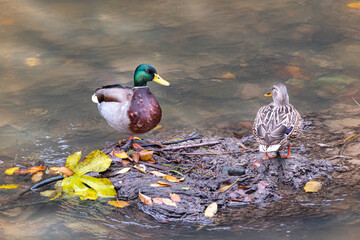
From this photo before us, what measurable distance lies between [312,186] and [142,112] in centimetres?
180

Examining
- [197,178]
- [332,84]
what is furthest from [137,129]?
[332,84]

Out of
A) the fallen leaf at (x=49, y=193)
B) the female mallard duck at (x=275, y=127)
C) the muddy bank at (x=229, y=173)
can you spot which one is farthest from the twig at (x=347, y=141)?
the fallen leaf at (x=49, y=193)

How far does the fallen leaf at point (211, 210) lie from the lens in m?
4.03

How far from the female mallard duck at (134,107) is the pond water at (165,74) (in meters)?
0.92

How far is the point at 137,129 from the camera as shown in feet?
16.0

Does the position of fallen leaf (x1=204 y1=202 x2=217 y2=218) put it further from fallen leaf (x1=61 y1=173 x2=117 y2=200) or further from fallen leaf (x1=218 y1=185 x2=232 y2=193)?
fallen leaf (x1=61 y1=173 x2=117 y2=200)

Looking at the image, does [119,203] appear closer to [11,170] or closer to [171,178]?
[171,178]

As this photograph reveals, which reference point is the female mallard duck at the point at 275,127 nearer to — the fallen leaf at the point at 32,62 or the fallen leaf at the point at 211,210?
the fallen leaf at the point at 211,210

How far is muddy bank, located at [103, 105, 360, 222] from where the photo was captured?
13.8 feet

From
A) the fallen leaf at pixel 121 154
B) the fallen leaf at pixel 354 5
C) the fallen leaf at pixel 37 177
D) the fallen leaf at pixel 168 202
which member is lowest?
the fallen leaf at pixel 37 177

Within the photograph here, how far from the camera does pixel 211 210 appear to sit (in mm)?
4059

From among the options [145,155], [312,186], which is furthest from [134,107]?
[312,186]

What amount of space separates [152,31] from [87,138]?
12.2ft

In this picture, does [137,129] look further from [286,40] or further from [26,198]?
[286,40]
